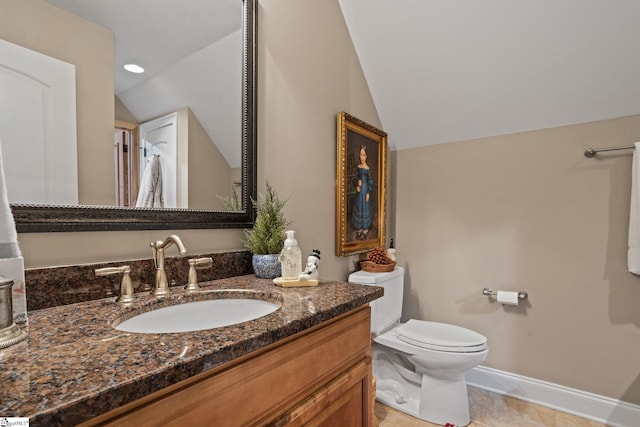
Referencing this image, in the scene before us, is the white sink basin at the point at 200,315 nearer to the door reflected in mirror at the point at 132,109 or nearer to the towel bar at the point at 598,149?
the door reflected in mirror at the point at 132,109

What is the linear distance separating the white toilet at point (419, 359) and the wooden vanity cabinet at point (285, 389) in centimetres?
80

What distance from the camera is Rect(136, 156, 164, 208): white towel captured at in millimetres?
1026

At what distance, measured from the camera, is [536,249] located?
2.01 metres

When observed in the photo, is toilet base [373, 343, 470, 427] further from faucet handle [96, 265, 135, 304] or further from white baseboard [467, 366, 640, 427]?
faucet handle [96, 265, 135, 304]

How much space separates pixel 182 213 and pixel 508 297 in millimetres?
1962

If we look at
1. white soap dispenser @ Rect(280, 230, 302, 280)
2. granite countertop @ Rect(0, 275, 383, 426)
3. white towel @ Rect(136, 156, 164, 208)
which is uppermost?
white towel @ Rect(136, 156, 164, 208)

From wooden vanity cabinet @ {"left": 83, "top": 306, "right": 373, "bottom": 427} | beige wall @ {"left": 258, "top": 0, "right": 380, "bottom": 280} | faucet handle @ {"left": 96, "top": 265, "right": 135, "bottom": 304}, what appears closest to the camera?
wooden vanity cabinet @ {"left": 83, "top": 306, "right": 373, "bottom": 427}

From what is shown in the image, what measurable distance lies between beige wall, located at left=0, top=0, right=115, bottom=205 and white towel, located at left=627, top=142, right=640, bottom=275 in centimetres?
237

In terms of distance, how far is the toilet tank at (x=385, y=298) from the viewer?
6.02ft

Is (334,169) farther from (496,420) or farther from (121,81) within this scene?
(496,420)

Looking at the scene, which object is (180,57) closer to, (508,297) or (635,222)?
(508,297)

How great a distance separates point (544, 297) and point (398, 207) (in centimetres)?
111

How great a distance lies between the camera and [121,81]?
977 millimetres

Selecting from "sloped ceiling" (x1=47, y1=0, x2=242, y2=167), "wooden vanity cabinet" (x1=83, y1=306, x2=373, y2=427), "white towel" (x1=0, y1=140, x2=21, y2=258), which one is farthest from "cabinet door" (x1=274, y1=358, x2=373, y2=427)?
"sloped ceiling" (x1=47, y1=0, x2=242, y2=167)
